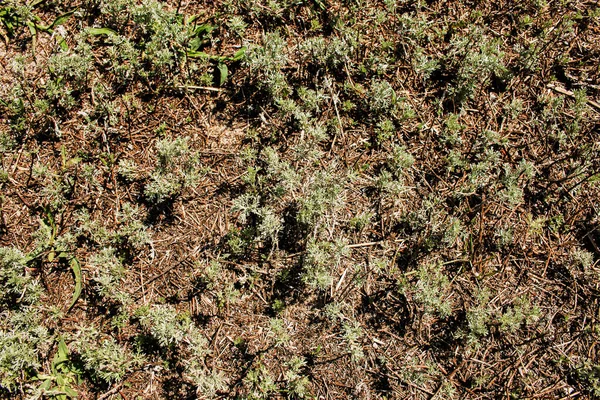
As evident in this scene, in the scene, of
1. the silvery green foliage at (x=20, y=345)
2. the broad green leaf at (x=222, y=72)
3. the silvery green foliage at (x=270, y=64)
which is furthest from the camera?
the broad green leaf at (x=222, y=72)

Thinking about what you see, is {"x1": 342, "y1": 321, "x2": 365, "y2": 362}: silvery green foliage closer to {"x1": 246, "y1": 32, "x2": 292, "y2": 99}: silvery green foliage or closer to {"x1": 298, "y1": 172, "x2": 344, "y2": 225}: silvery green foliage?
{"x1": 298, "y1": 172, "x2": 344, "y2": 225}: silvery green foliage

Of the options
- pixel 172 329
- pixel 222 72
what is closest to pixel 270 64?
pixel 222 72

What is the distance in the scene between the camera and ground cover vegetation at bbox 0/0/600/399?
4266 millimetres

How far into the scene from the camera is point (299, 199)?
14.4 ft

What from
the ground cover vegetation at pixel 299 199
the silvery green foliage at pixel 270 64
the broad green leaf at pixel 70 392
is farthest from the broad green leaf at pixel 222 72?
the broad green leaf at pixel 70 392

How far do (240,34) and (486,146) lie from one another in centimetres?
278

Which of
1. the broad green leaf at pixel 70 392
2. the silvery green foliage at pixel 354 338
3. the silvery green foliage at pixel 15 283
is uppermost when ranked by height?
the silvery green foliage at pixel 15 283

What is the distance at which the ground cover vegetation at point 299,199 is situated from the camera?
427 cm

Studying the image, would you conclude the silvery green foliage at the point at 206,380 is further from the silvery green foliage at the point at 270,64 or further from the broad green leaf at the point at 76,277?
the silvery green foliage at the point at 270,64

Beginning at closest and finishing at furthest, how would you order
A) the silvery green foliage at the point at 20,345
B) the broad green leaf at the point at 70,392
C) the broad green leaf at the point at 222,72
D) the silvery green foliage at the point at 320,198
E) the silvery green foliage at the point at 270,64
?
the silvery green foliage at the point at 20,345 < the broad green leaf at the point at 70,392 < the silvery green foliage at the point at 320,198 < the silvery green foliage at the point at 270,64 < the broad green leaf at the point at 222,72

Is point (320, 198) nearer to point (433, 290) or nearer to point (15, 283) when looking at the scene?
point (433, 290)

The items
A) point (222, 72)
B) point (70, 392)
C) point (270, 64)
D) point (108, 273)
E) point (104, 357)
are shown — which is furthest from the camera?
point (222, 72)

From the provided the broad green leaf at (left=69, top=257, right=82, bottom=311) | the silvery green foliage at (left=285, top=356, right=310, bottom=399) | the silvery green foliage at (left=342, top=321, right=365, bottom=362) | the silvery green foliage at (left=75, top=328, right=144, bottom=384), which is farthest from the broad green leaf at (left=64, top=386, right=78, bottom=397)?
the silvery green foliage at (left=342, top=321, right=365, bottom=362)

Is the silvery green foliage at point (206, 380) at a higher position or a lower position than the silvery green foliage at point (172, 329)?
lower
